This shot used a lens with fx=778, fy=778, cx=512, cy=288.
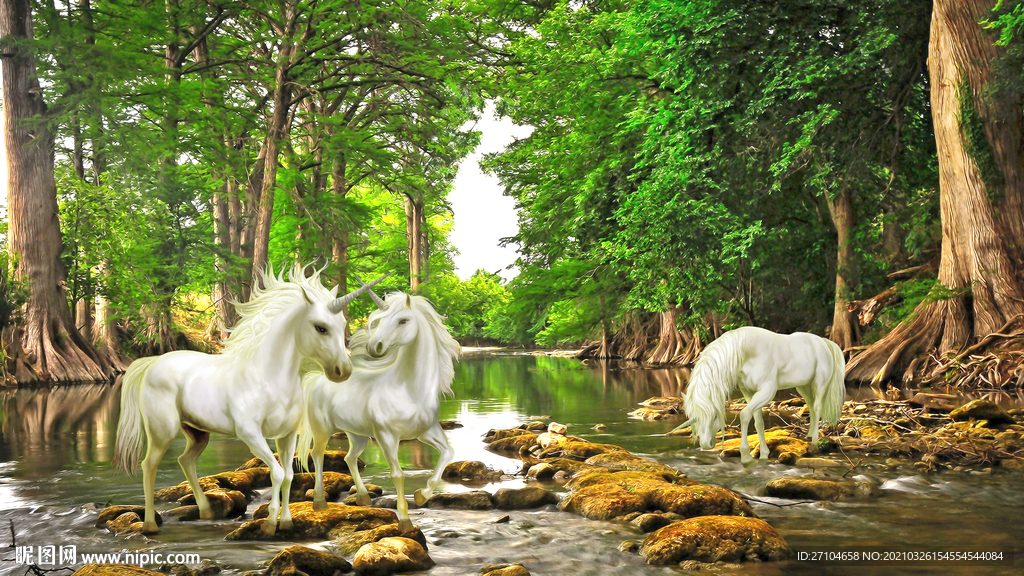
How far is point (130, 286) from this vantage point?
22.3 metres

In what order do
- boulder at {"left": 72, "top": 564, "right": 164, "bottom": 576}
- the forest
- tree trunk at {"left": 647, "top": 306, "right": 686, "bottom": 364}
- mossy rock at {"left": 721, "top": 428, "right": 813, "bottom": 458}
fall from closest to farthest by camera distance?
boulder at {"left": 72, "top": 564, "right": 164, "bottom": 576} < mossy rock at {"left": 721, "top": 428, "right": 813, "bottom": 458} < the forest < tree trunk at {"left": 647, "top": 306, "right": 686, "bottom": 364}

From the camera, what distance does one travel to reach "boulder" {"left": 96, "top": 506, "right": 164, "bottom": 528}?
18.2 ft

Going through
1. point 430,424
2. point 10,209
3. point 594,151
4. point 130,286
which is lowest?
point 430,424

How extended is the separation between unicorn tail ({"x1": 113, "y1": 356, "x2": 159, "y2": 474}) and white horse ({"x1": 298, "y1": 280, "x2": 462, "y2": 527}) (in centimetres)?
120

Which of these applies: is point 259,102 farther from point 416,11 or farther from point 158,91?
point 416,11

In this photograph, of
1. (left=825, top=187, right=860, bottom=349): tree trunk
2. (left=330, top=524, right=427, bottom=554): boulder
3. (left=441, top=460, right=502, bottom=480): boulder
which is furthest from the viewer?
(left=825, top=187, right=860, bottom=349): tree trunk

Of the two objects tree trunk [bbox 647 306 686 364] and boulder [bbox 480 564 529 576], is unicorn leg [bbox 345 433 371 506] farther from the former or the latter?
tree trunk [bbox 647 306 686 364]

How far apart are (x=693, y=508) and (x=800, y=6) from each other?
13.3 metres

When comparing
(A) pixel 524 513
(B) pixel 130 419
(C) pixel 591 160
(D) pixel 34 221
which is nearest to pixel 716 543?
(A) pixel 524 513

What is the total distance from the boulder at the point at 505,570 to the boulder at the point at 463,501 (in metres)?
1.85

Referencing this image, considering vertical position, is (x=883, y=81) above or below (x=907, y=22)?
below

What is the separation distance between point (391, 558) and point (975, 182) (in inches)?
563

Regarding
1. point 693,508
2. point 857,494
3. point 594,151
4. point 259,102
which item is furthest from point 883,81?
point 259,102

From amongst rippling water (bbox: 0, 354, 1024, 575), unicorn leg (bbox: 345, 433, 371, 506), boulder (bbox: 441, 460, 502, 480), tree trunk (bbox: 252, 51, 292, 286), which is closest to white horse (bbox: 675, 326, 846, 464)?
rippling water (bbox: 0, 354, 1024, 575)
